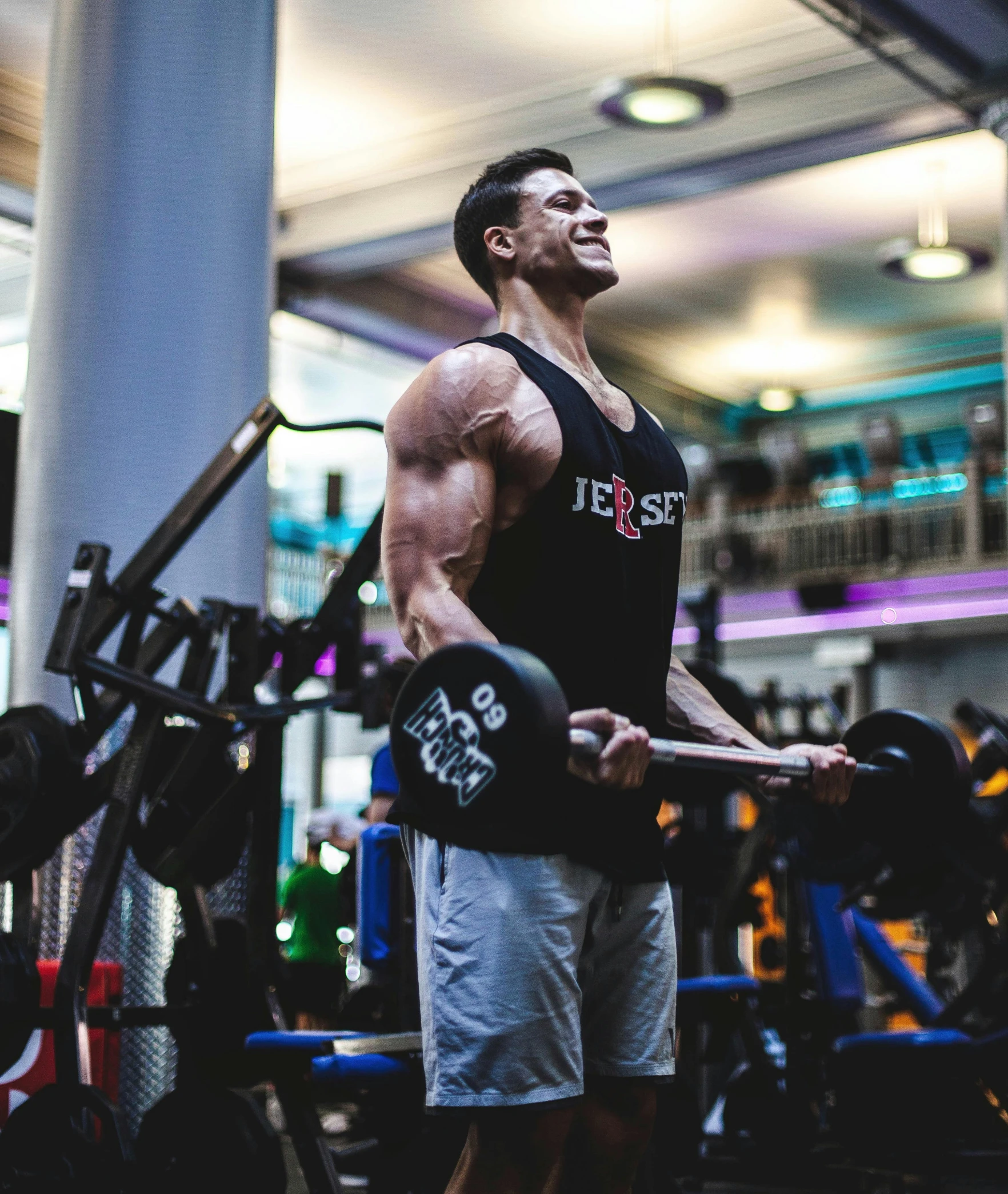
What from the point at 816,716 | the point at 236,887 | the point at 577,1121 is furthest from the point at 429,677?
the point at 816,716

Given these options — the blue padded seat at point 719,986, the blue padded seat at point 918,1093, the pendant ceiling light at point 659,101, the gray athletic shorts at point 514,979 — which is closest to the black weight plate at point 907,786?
the gray athletic shorts at point 514,979

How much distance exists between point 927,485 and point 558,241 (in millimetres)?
13585

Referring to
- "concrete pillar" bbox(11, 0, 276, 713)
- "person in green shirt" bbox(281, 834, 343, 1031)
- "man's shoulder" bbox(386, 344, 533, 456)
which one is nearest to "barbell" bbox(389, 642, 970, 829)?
"man's shoulder" bbox(386, 344, 533, 456)

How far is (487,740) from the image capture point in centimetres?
147

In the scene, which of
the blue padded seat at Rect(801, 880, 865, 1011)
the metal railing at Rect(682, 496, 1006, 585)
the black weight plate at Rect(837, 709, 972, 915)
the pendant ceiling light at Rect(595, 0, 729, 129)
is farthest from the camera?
the metal railing at Rect(682, 496, 1006, 585)

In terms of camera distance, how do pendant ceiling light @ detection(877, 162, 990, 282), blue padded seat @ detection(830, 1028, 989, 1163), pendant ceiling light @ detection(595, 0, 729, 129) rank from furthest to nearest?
pendant ceiling light @ detection(877, 162, 990, 282), pendant ceiling light @ detection(595, 0, 729, 129), blue padded seat @ detection(830, 1028, 989, 1163)

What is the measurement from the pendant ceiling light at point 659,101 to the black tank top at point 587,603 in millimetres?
7247

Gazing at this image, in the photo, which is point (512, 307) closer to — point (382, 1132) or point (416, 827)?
point (416, 827)

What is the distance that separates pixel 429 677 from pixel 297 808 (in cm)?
1698

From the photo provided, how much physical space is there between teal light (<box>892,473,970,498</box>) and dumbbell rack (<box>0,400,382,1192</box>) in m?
11.7

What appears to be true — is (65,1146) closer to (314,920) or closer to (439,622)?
(439,622)

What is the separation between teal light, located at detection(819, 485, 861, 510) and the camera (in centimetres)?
1529

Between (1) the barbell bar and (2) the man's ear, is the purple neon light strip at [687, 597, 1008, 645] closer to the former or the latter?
(2) the man's ear

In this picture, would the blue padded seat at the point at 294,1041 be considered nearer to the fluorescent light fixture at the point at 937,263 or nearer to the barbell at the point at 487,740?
the barbell at the point at 487,740
